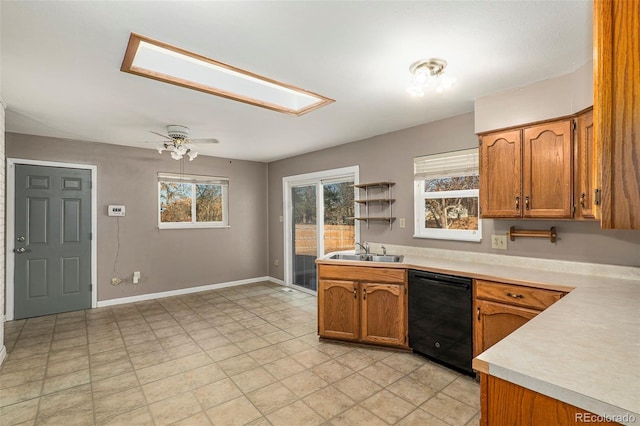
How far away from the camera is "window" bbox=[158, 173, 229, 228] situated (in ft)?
16.6

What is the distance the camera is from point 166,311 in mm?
4273

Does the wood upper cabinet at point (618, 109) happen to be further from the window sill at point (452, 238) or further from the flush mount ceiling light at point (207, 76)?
the window sill at point (452, 238)

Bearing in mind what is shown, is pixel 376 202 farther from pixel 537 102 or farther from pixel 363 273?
pixel 537 102

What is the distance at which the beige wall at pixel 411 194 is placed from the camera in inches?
92.5

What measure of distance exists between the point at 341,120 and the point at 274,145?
1.53 meters

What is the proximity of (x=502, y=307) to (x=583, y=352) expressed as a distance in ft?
4.24

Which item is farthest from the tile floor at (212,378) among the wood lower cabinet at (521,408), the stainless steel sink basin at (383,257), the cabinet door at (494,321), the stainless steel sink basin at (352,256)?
the wood lower cabinet at (521,408)

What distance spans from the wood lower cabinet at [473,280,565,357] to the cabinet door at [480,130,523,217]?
661 mm

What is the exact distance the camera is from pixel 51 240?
13.6ft

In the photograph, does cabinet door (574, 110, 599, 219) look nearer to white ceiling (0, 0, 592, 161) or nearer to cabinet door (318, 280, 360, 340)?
white ceiling (0, 0, 592, 161)

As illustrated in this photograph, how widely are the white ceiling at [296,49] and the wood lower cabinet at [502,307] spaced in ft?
5.21

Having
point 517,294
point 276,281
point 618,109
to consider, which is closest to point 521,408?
point 618,109

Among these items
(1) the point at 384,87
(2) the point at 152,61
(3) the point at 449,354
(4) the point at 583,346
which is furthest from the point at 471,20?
(3) the point at 449,354

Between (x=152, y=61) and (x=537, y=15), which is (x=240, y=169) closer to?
(x=152, y=61)
